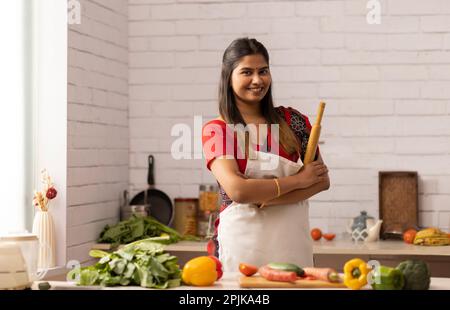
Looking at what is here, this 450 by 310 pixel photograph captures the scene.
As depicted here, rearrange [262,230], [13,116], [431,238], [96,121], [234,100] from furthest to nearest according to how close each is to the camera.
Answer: [96,121], [431,238], [13,116], [234,100], [262,230]

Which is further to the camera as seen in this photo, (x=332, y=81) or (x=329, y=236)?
(x=332, y=81)

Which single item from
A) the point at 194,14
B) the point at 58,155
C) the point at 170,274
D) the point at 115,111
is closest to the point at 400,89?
the point at 194,14

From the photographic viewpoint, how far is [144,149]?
17.7 ft

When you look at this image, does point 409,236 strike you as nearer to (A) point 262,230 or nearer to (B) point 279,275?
(A) point 262,230

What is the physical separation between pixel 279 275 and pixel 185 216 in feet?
8.47

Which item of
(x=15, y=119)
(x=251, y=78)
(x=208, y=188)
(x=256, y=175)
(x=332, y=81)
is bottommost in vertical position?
(x=208, y=188)

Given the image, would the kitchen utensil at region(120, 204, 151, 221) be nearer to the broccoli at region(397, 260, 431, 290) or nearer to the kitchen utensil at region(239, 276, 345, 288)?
the kitchen utensil at region(239, 276, 345, 288)

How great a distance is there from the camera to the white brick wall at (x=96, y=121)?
455cm

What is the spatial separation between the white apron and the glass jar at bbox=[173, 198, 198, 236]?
174 centimetres

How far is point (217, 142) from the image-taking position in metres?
3.37

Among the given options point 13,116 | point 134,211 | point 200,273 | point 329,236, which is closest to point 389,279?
point 200,273

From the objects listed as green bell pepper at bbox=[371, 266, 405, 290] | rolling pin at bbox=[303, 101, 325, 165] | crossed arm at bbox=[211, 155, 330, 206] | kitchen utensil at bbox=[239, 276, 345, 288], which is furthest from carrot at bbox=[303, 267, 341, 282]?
rolling pin at bbox=[303, 101, 325, 165]

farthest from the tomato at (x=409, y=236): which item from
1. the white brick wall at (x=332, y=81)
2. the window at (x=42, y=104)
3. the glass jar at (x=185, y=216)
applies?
the window at (x=42, y=104)

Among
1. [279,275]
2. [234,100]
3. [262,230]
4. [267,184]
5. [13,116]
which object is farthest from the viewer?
[13,116]
